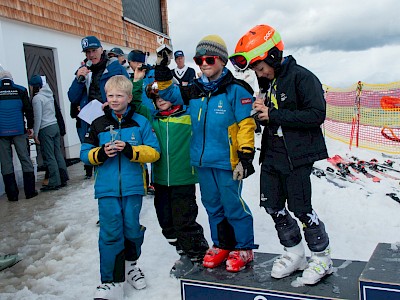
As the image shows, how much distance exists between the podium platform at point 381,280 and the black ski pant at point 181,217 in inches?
56.8

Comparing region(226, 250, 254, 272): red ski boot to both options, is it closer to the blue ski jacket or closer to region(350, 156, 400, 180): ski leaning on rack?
the blue ski jacket

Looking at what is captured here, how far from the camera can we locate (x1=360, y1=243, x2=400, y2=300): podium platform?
2400 mm

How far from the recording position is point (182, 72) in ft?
22.1

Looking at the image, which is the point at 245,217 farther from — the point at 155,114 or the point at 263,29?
the point at 263,29

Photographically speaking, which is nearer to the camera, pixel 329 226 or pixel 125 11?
pixel 329 226

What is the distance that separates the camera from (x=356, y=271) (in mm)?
2965

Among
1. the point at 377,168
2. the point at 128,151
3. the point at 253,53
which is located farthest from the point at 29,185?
the point at 377,168

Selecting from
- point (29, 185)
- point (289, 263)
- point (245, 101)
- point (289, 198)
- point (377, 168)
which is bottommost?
point (377, 168)

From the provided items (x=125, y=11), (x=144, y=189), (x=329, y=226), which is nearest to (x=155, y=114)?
Result: (x=144, y=189)

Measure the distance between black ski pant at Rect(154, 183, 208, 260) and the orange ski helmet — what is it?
123 cm

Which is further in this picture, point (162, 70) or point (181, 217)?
point (181, 217)

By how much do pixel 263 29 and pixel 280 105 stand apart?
536mm

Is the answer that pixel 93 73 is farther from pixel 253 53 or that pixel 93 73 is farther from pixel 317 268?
pixel 317 268

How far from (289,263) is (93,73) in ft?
9.86
